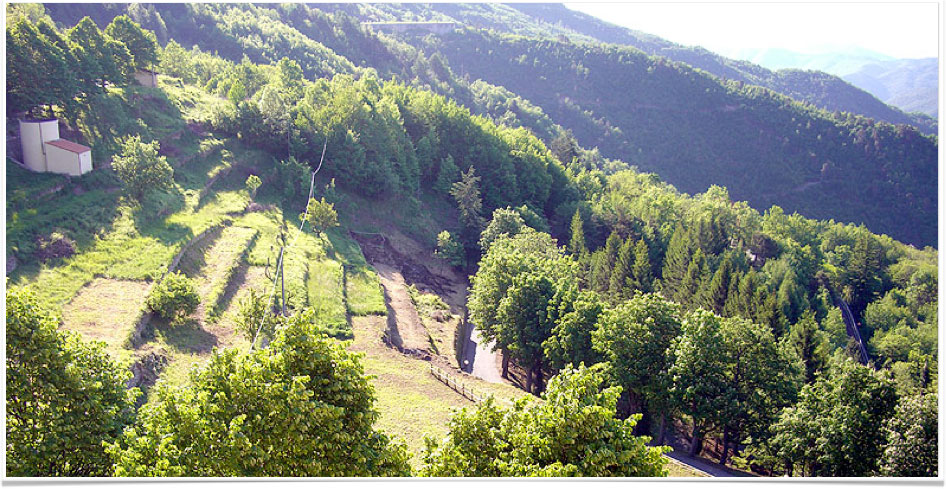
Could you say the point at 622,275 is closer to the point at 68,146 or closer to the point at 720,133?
the point at 68,146

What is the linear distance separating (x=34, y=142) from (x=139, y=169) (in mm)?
5258

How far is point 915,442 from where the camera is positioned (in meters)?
20.6

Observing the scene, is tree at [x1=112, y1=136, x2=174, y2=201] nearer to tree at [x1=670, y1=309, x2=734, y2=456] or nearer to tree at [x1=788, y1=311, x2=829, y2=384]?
tree at [x1=670, y1=309, x2=734, y2=456]

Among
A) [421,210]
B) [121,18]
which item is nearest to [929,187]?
[421,210]

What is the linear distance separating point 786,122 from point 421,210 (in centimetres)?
12315

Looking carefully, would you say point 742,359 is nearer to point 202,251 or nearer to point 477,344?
point 477,344

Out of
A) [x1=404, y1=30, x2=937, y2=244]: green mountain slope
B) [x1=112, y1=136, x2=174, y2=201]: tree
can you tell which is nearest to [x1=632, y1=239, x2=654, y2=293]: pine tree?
[x1=112, y1=136, x2=174, y2=201]: tree

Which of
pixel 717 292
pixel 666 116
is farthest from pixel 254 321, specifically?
pixel 666 116

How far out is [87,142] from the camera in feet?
132

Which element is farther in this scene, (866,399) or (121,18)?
(121,18)

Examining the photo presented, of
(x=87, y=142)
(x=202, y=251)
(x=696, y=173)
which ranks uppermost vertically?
(x=87, y=142)

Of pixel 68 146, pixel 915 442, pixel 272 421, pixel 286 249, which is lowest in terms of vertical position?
pixel 286 249

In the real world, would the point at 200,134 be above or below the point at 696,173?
above

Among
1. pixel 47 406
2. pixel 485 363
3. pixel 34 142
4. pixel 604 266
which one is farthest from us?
pixel 604 266
